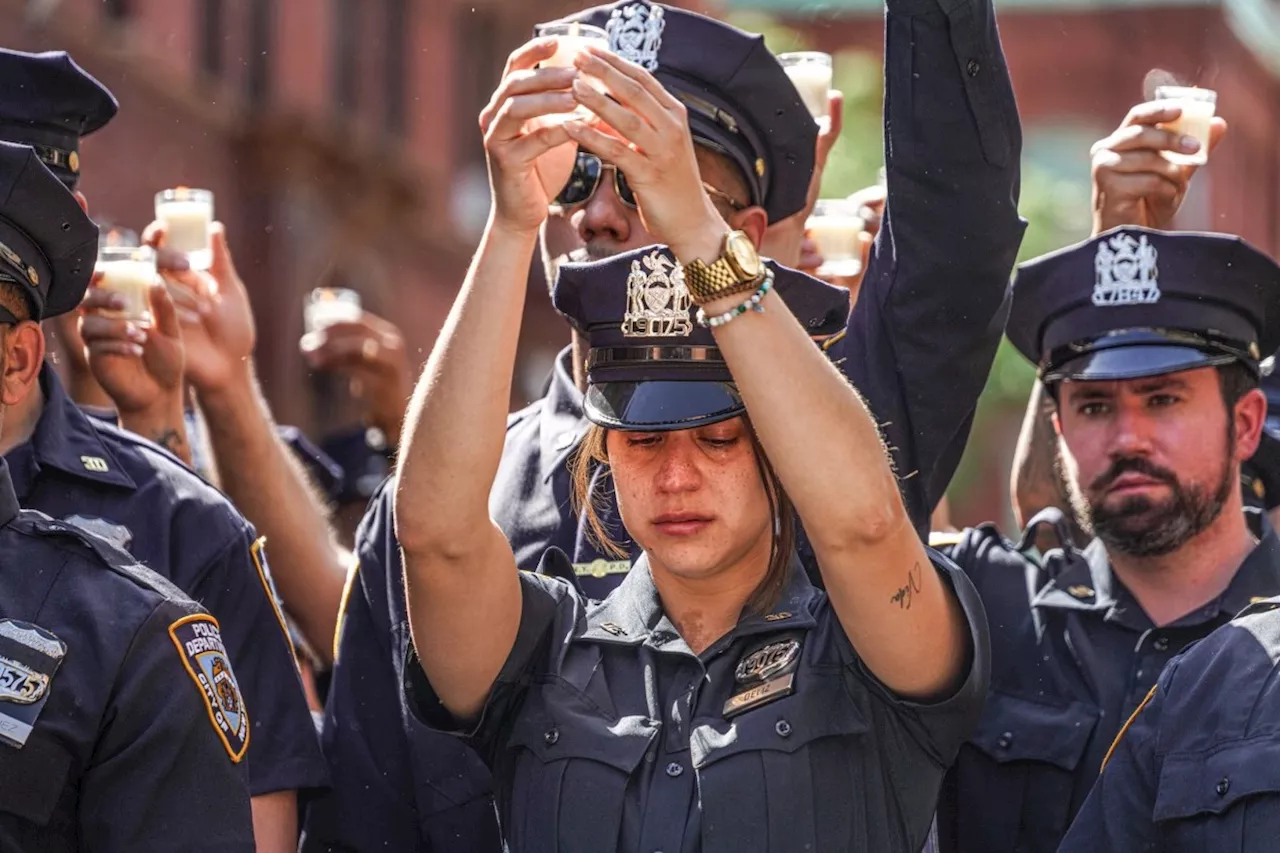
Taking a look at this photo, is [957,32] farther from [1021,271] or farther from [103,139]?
[103,139]

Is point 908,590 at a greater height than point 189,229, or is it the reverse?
point 189,229

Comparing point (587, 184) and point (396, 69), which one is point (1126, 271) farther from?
point (396, 69)

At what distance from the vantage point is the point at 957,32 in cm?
442

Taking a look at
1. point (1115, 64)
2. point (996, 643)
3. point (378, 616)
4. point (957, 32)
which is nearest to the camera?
point (957, 32)

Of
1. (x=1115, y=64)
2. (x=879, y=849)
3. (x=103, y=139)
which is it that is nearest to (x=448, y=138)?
(x=103, y=139)

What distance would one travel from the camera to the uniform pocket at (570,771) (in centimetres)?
376

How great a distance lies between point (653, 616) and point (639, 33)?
57.4 inches

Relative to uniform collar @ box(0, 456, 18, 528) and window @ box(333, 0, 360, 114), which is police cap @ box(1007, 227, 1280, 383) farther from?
window @ box(333, 0, 360, 114)

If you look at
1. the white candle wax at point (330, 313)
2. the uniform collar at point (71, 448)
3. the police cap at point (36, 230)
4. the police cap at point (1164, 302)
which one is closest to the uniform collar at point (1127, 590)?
the police cap at point (1164, 302)

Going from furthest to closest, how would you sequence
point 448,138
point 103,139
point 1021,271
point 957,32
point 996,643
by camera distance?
point 448,138
point 103,139
point 1021,271
point 996,643
point 957,32

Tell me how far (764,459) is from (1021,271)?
1.96 meters

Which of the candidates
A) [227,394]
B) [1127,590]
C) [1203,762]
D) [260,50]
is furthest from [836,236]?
[260,50]

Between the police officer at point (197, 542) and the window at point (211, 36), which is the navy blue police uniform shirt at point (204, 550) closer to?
the police officer at point (197, 542)

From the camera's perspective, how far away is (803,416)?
3559 millimetres
